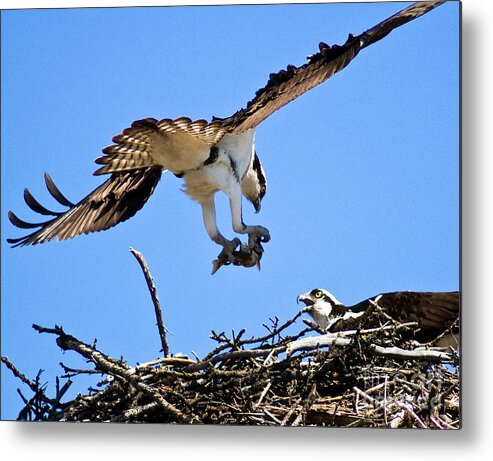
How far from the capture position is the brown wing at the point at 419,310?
3.60m

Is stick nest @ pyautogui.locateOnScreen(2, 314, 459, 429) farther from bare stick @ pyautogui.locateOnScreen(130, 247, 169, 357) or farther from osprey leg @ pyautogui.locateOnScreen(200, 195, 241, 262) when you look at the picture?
osprey leg @ pyautogui.locateOnScreen(200, 195, 241, 262)

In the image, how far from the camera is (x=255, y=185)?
12.5 ft

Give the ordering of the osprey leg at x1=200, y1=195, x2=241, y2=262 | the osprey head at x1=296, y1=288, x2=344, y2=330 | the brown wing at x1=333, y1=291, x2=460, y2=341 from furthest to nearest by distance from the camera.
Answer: the osprey leg at x1=200, y1=195, x2=241, y2=262 → the osprey head at x1=296, y1=288, x2=344, y2=330 → the brown wing at x1=333, y1=291, x2=460, y2=341

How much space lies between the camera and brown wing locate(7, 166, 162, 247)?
154 inches

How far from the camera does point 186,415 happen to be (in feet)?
12.1

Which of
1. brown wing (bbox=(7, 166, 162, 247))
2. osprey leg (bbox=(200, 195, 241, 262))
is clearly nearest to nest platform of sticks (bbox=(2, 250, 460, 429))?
osprey leg (bbox=(200, 195, 241, 262))

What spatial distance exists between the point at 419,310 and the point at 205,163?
0.81m

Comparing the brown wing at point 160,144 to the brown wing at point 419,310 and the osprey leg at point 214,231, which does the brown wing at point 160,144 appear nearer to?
the osprey leg at point 214,231

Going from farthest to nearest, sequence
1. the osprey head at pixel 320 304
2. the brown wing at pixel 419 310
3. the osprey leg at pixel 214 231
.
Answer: the osprey leg at pixel 214 231 < the osprey head at pixel 320 304 < the brown wing at pixel 419 310

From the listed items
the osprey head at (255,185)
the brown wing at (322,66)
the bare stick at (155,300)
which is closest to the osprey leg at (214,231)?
the osprey head at (255,185)

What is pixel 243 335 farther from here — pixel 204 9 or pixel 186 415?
pixel 204 9

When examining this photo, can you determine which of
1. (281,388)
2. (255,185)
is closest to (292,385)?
(281,388)

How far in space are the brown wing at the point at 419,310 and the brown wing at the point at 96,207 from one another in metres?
0.76

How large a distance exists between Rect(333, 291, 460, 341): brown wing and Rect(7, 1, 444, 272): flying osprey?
0.38m
